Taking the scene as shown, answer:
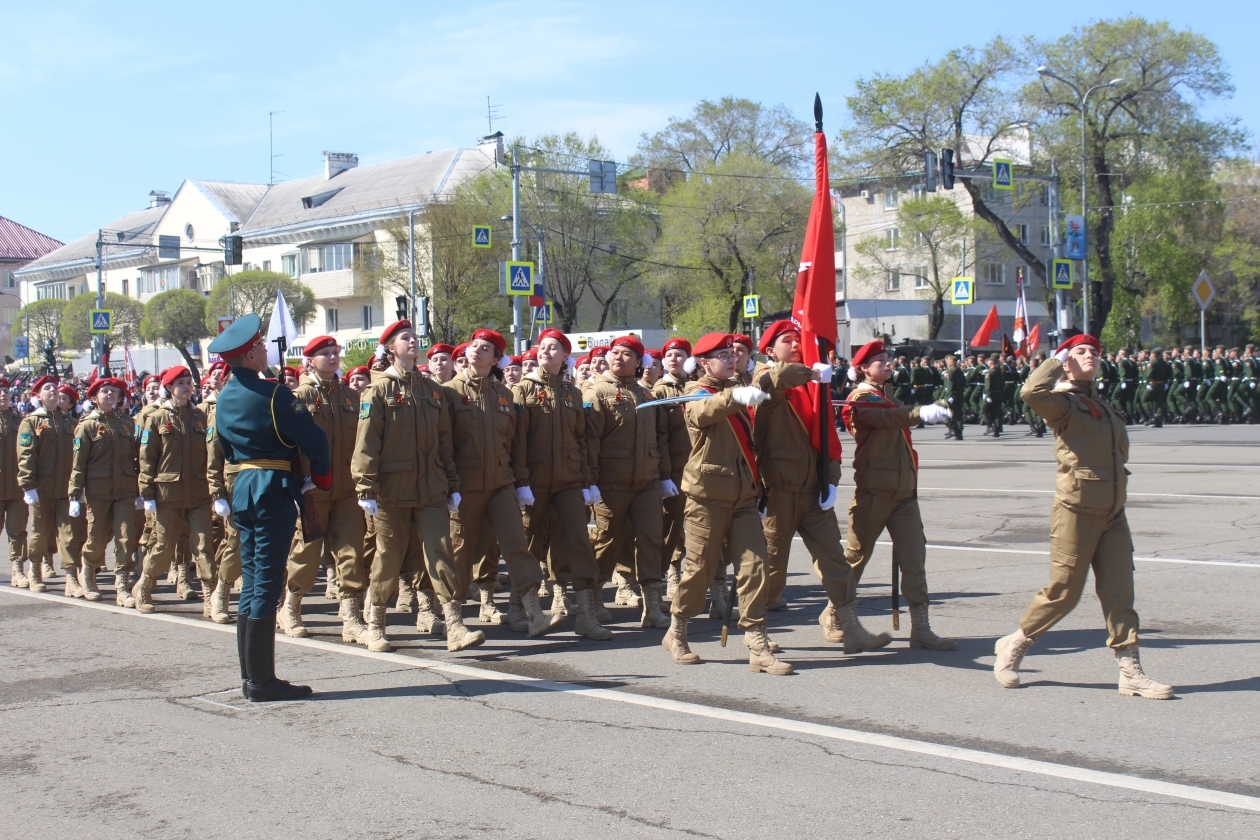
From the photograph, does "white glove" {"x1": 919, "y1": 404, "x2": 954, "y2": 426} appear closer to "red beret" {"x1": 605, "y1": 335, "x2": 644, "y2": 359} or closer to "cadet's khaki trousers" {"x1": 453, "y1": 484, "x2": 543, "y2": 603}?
"red beret" {"x1": 605, "y1": 335, "x2": 644, "y2": 359}

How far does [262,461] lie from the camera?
23.7 feet

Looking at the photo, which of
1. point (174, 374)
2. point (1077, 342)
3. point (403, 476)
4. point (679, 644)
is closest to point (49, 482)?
point (174, 374)

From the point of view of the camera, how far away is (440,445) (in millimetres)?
8469

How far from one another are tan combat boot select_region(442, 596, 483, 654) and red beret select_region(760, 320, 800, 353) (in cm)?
263

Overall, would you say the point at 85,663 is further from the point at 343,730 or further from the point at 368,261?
the point at 368,261

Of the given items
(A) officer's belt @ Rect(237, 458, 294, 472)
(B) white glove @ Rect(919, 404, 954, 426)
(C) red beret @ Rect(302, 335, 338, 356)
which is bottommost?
(A) officer's belt @ Rect(237, 458, 294, 472)

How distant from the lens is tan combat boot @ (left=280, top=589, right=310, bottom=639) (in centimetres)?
893

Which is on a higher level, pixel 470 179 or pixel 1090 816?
pixel 470 179

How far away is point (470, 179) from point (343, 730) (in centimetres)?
5460

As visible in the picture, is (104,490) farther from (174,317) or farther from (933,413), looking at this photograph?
(174,317)

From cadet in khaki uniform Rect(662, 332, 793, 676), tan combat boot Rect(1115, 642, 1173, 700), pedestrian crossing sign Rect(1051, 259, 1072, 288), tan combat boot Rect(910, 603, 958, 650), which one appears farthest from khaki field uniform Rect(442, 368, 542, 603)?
pedestrian crossing sign Rect(1051, 259, 1072, 288)

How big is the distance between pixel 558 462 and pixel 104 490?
4.82 metres

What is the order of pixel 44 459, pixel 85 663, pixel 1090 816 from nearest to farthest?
pixel 1090 816, pixel 85 663, pixel 44 459

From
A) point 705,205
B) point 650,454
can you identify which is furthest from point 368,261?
point 650,454
